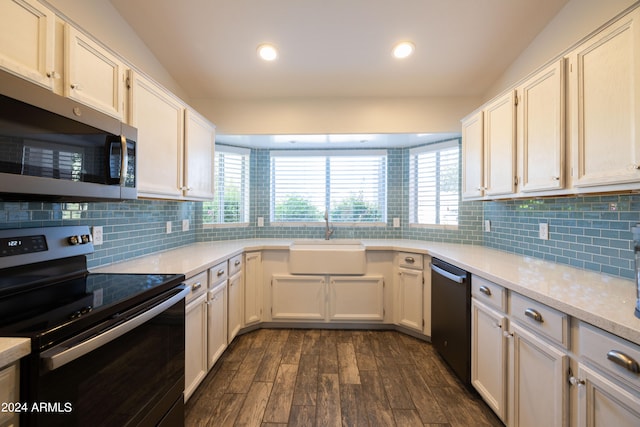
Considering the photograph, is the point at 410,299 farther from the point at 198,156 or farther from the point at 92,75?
the point at 92,75

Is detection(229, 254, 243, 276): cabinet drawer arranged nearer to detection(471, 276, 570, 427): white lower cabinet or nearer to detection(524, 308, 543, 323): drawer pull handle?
detection(471, 276, 570, 427): white lower cabinet

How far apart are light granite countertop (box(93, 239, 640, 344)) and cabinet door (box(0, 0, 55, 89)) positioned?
1.08 m

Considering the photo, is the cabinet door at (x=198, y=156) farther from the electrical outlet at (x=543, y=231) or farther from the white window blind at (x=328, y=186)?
the electrical outlet at (x=543, y=231)

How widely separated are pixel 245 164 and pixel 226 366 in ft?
7.35

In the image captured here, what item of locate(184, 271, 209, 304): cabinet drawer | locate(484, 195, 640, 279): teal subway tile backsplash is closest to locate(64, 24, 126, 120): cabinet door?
locate(184, 271, 209, 304): cabinet drawer

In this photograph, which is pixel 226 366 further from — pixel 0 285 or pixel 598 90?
pixel 598 90

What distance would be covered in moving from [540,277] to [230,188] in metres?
3.02

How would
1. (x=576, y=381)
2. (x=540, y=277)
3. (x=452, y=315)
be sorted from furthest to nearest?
1. (x=452, y=315)
2. (x=540, y=277)
3. (x=576, y=381)


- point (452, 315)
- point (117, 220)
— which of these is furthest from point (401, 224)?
point (117, 220)

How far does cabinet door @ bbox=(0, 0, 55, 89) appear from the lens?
38.8 inches

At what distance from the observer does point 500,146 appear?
1.95m

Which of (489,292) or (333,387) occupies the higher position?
(489,292)

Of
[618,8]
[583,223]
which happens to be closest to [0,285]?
[583,223]

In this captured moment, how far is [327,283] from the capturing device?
9.11 ft
